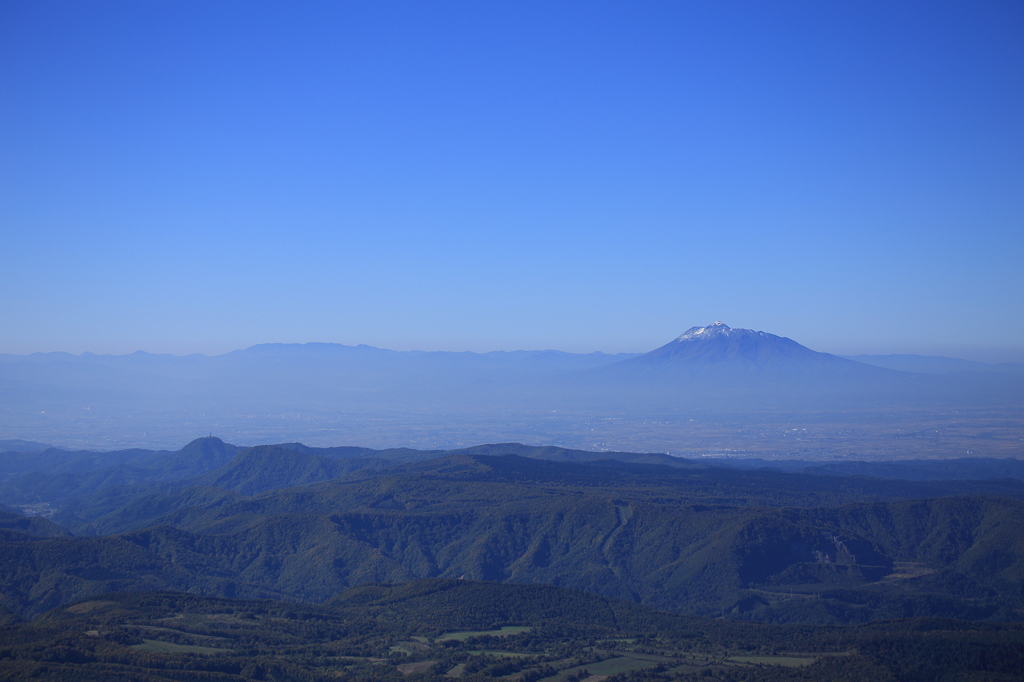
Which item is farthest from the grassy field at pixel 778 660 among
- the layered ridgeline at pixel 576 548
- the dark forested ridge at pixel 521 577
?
the layered ridgeline at pixel 576 548

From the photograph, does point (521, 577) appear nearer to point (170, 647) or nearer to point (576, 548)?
point (576, 548)

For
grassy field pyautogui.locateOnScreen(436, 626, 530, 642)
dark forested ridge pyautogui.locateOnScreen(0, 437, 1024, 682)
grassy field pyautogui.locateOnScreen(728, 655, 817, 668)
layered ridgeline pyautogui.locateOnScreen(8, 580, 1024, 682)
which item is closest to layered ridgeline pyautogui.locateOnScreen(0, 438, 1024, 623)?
dark forested ridge pyautogui.locateOnScreen(0, 437, 1024, 682)

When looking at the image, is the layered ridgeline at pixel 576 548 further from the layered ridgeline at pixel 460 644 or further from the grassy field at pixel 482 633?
the grassy field at pixel 482 633

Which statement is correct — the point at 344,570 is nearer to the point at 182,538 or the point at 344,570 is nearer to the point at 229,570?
the point at 229,570

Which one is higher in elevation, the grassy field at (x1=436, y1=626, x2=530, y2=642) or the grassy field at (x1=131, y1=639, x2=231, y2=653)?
the grassy field at (x1=131, y1=639, x2=231, y2=653)

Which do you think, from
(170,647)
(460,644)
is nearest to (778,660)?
(460,644)

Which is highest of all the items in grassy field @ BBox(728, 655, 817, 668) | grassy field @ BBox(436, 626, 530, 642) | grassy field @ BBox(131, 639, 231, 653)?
grassy field @ BBox(131, 639, 231, 653)

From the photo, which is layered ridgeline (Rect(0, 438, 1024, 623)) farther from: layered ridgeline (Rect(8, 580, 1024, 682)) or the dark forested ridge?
layered ridgeline (Rect(8, 580, 1024, 682))

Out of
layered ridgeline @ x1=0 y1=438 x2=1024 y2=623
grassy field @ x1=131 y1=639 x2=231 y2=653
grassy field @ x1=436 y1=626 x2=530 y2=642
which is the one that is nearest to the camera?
grassy field @ x1=131 y1=639 x2=231 y2=653
